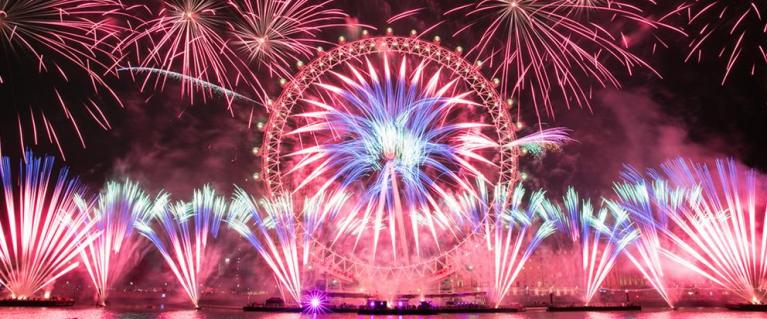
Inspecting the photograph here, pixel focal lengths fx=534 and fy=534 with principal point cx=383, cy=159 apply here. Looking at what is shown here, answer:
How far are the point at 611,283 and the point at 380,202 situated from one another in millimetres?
76848

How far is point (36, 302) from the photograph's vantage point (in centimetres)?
5372

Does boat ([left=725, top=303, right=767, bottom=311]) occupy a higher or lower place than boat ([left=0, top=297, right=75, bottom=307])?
lower

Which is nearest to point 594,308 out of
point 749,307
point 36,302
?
point 749,307

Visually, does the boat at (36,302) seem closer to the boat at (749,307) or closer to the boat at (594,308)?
the boat at (594,308)

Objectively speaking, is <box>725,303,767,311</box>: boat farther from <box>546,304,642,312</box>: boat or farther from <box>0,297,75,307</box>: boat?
<box>0,297,75,307</box>: boat

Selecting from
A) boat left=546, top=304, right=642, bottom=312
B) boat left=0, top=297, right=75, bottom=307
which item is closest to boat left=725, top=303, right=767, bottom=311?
boat left=546, top=304, right=642, bottom=312

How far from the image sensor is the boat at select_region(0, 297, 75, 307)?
5101 cm

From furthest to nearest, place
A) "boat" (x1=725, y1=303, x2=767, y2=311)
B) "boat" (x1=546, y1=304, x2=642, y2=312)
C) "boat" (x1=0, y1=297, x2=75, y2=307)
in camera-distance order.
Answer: "boat" (x1=546, y1=304, x2=642, y2=312) < "boat" (x1=725, y1=303, x2=767, y2=311) < "boat" (x1=0, y1=297, x2=75, y2=307)

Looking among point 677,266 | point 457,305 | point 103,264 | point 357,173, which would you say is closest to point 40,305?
point 103,264

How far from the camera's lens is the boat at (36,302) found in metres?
51.0

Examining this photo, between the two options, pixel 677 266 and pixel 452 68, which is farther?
pixel 677 266

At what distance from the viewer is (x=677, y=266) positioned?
90.1 metres

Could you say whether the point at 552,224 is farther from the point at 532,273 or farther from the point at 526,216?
the point at 532,273

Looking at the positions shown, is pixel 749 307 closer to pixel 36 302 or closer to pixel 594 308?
pixel 594 308
